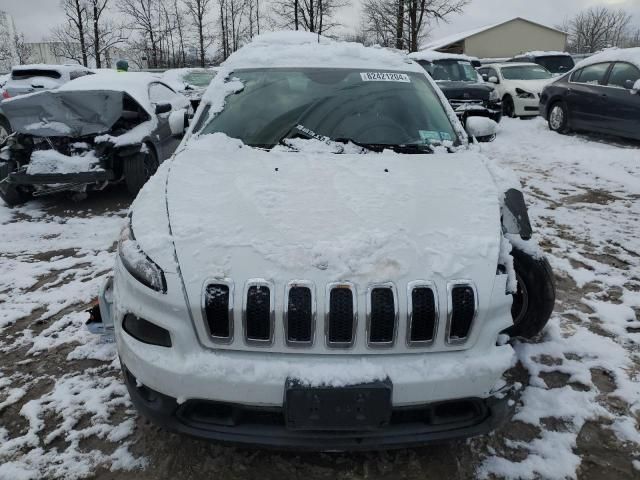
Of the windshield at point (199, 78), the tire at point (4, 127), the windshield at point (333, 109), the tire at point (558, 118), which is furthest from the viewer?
the windshield at point (199, 78)

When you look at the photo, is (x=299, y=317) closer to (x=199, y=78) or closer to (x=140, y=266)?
(x=140, y=266)

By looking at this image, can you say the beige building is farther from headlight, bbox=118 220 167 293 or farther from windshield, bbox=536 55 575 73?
headlight, bbox=118 220 167 293

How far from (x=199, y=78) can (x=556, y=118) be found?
9321mm

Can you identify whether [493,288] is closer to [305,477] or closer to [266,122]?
[305,477]

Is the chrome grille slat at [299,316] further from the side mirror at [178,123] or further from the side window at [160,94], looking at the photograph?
the side window at [160,94]

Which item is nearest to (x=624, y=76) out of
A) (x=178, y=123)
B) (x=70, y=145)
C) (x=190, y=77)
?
(x=178, y=123)

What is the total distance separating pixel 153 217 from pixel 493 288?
1.50 metres

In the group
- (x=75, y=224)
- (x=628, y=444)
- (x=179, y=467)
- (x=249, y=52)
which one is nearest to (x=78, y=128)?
(x=75, y=224)

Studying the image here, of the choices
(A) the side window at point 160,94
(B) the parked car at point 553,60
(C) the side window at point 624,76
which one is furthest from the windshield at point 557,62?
(A) the side window at point 160,94

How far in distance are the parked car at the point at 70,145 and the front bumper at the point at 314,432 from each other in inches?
181

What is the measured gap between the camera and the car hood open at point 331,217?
195 centimetres

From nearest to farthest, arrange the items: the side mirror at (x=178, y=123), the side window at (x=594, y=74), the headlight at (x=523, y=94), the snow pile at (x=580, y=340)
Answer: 1. the snow pile at (x=580, y=340)
2. the side mirror at (x=178, y=123)
3. the side window at (x=594, y=74)
4. the headlight at (x=523, y=94)

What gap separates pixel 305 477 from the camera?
211cm

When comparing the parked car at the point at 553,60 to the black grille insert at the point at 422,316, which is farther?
the parked car at the point at 553,60
